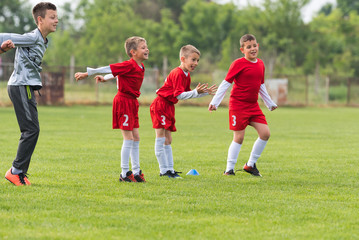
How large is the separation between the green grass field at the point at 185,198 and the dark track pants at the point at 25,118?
1.23 ft

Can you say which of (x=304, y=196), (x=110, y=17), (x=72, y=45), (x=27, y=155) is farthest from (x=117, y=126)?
(x=72, y=45)

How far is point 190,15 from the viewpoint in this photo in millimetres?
54531

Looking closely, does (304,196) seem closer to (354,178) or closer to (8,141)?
(354,178)

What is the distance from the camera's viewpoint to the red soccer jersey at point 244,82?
8.37 meters

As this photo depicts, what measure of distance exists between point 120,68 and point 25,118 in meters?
1.34

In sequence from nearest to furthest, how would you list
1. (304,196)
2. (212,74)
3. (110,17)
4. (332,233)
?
(332,233), (304,196), (212,74), (110,17)

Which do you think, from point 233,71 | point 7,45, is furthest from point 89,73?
point 233,71

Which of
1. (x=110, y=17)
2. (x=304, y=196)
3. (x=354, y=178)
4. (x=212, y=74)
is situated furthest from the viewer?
(x=110, y=17)

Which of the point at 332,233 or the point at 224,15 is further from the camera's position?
the point at 224,15

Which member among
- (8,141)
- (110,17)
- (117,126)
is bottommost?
(8,141)

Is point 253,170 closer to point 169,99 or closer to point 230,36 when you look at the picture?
point 169,99

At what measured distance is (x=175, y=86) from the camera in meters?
7.96

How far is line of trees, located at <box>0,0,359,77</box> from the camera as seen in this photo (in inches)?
2048

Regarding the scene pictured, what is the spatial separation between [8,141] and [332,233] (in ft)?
30.1
